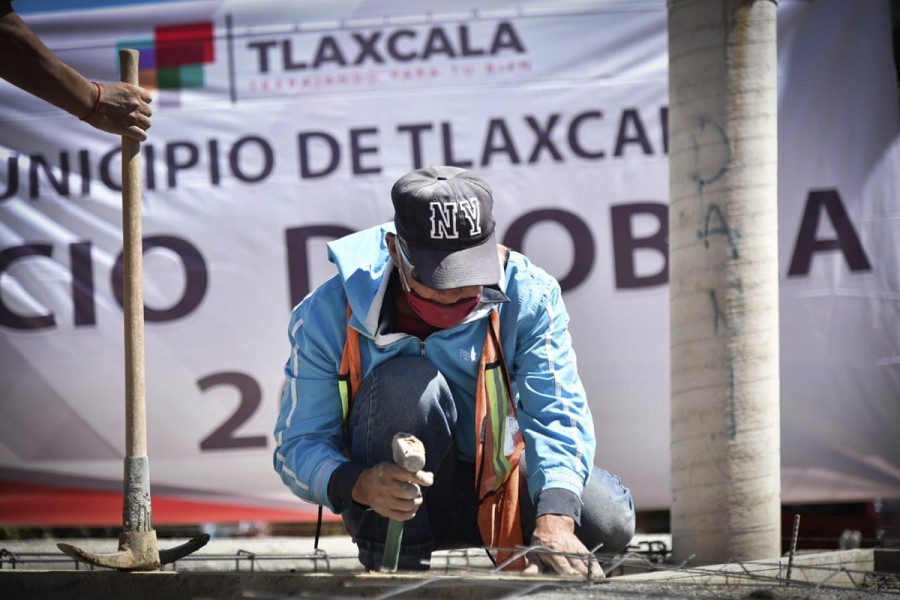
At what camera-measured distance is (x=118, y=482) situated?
16.4 ft

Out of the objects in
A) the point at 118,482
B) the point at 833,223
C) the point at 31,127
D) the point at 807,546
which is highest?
the point at 31,127

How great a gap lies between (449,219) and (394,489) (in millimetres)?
657

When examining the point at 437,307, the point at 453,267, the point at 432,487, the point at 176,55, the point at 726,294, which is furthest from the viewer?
the point at 176,55

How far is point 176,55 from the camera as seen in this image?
16.6ft

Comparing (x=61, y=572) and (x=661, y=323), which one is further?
(x=661, y=323)

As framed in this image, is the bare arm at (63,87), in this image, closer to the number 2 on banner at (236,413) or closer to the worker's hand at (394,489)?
the worker's hand at (394,489)

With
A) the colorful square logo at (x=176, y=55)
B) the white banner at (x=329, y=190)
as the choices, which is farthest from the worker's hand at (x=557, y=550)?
the colorful square logo at (x=176, y=55)

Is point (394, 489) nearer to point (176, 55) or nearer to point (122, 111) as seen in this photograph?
point (122, 111)

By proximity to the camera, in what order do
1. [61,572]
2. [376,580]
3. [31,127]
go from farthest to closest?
[31,127]
[61,572]
[376,580]

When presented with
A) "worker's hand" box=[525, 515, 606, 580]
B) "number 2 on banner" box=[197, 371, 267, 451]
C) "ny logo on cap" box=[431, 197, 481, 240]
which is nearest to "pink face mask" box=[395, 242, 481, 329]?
"ny logo on cap" box=[431, 197, 481, 240]

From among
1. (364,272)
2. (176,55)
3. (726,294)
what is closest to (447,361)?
(364,272)

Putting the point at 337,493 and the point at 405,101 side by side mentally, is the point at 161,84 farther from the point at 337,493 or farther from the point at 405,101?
the point at 337,493

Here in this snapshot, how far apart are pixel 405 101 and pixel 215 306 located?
1315 mm

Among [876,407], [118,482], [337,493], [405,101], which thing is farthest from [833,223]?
[118,482]
